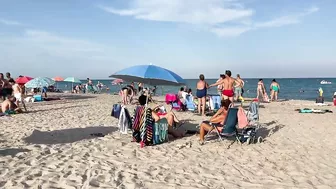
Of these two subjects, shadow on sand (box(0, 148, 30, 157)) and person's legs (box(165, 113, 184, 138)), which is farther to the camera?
person's legs (box(165, 113, 184, 138))

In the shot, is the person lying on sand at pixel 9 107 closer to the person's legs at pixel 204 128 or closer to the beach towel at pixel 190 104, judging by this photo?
the beach towel at pixel 190 104

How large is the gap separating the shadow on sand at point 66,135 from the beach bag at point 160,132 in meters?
1.44

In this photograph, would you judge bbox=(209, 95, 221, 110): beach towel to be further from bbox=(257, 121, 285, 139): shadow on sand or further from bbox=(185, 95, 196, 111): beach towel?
bbox=(257, 121, 285, 139): shadow on sand

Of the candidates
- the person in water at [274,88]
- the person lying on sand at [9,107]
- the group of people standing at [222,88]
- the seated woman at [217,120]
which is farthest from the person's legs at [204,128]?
the person in water at [274,88]

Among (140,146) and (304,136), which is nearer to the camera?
(140,146)

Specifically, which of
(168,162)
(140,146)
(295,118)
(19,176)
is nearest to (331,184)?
(168,162)

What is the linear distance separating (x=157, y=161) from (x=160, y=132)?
1289mm

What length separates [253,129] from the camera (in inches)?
260

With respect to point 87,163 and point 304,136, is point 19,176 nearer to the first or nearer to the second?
point 87,163

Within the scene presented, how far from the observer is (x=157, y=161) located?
5.12m

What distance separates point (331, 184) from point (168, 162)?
→ 2311mm

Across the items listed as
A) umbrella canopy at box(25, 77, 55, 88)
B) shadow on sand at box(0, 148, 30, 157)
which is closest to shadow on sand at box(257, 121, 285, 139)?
shadow on sand at box(0, 148, 30, 157)

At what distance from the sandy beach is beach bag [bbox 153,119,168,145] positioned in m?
0.15

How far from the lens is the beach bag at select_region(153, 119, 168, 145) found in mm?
6289
